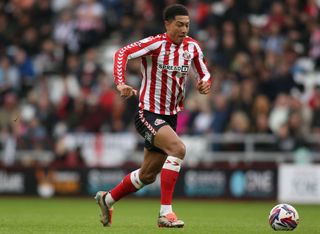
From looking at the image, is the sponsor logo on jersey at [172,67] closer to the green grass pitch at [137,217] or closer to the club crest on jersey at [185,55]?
the club crest on jersey at [185,55]

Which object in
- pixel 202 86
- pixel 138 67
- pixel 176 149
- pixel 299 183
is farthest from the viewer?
pixel 138 67

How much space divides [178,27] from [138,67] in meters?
10.6

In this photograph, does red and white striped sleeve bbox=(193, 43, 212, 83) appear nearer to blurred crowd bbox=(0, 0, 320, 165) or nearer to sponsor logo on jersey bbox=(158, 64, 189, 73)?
sponsor logo on jersey bbox=(158, 64, 189, 73)

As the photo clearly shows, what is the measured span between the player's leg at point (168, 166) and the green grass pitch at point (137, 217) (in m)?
0.21

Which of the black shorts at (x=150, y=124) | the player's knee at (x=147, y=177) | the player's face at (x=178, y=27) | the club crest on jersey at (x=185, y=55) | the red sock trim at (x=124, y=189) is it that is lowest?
the red sock trim at (x=124, y=189)

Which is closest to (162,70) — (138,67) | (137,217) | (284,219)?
(284,219)

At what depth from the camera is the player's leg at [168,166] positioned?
9.62 meters

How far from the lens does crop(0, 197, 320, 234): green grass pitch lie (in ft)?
31.4

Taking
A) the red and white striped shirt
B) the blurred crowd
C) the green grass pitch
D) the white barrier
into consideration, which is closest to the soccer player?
A: the red and white striped shirt

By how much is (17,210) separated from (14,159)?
6.00 m

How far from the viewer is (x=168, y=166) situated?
31.9ft

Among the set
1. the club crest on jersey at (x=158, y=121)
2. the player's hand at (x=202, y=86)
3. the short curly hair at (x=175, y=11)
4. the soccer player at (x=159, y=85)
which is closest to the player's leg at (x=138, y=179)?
the soccer player at (x=159, y=85)

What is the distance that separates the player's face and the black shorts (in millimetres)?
893

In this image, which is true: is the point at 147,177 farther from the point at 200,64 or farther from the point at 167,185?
the point at 200,64
